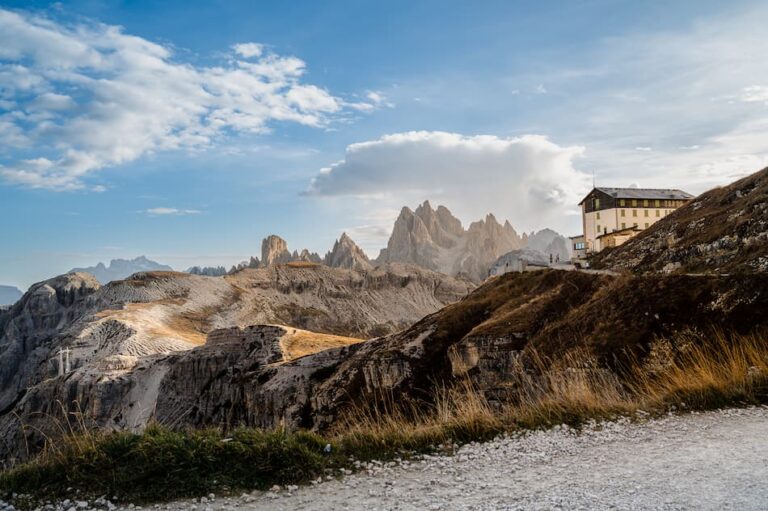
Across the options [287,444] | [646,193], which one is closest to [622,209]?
[646,193]

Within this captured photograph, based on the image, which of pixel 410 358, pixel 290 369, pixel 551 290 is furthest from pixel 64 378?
pixel 551 290

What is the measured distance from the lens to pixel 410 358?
4928 centimetres

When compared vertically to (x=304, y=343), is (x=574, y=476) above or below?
above

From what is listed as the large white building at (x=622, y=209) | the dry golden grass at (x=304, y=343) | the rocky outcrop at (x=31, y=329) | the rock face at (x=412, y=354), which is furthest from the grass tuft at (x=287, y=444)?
the rocky outcrop at (x=31, y=329)

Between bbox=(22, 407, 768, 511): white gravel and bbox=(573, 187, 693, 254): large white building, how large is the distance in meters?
80.4

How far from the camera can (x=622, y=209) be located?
88.2 m

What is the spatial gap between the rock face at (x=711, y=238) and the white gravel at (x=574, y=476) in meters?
27.3

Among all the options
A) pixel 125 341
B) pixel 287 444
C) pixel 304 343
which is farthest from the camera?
pixel 125 341

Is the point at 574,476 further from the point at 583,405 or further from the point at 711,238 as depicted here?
the point at 711,238

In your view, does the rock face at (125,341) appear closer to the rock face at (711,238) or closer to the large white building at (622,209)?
the rock face at (711,238)

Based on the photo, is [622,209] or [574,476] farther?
[622,209]

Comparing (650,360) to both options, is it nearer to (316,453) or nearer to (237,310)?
(316,453)

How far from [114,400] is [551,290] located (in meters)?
64.3

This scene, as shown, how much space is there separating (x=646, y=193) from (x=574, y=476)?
94925mm
